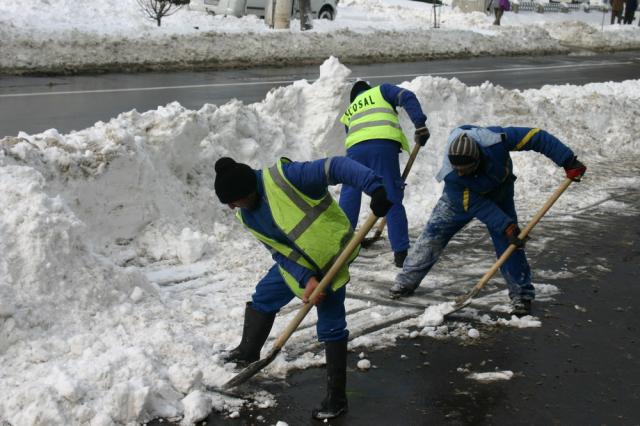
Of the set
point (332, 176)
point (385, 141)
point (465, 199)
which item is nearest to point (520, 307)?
point (465, 199)

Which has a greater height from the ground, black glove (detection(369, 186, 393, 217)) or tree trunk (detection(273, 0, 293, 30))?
tree trunk (detection(273, 0, 293, 30))

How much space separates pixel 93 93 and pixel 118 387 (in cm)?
922

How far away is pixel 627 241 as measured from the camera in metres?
8.19

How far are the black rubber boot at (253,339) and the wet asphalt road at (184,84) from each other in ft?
18.2

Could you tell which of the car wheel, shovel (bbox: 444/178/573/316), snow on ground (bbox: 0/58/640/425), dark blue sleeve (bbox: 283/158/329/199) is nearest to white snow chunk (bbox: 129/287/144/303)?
snow on ground (bbox: 0/58/640/425)

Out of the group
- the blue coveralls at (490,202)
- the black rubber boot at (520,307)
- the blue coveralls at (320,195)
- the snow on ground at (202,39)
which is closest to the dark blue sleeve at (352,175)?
the blue coveralls at (320,195)

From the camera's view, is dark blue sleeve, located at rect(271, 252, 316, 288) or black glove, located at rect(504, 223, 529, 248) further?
black glove, located at rect(504, 223, 529, 248)

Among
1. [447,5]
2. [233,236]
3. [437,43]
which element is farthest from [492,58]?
[233,236]

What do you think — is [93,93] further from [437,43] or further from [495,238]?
[437,43]

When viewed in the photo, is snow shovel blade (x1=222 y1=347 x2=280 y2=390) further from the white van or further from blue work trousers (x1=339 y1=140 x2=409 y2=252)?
the white van

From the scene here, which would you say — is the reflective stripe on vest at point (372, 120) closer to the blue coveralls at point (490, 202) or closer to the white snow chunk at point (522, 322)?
the blue coveralls at point (490, 202)

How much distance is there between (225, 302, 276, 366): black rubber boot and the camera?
16.9 ft

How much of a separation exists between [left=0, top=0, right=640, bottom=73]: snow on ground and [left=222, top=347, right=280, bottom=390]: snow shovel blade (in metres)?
11.5

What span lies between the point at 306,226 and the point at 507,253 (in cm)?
218
